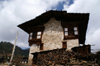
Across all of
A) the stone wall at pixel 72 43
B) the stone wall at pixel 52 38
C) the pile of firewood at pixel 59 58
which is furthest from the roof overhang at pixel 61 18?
the pile of firewood at pixel 59 58

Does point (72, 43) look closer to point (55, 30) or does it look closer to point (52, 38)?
point (52, 38)

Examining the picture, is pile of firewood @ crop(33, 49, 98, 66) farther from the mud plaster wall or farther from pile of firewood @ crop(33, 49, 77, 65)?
the mud plaster wall

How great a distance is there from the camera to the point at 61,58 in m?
13.9

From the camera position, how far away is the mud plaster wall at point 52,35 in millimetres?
18688

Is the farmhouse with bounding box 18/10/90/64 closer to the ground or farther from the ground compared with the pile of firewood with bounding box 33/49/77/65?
farther from the ground

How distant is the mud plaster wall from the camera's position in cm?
1869

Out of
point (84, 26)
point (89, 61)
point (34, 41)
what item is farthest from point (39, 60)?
point (84, 26)

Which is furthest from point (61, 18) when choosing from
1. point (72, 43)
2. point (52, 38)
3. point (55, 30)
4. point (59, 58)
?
point (59, 58)

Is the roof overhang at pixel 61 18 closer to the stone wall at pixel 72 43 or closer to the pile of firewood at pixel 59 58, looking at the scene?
the stone wall at pixel 72 43

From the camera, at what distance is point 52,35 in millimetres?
19578

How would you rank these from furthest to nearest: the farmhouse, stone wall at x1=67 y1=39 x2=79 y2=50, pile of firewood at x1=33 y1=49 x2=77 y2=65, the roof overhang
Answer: the roof overhang < the farmhouse < stone wall at x1=67 y1=39 x2=79 y2=50 < pile of firewood at x1=33 y1=49 x2=77 y2=65

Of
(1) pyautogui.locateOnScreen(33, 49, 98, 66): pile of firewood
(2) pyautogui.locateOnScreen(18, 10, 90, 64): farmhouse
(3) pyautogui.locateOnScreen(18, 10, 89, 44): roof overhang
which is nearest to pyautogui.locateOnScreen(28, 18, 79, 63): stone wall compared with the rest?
(2) pyautogui.locateOnScreen(18, 10, 90, 64): farmhouse

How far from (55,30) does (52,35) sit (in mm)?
1108

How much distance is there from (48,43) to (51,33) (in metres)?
2.00
